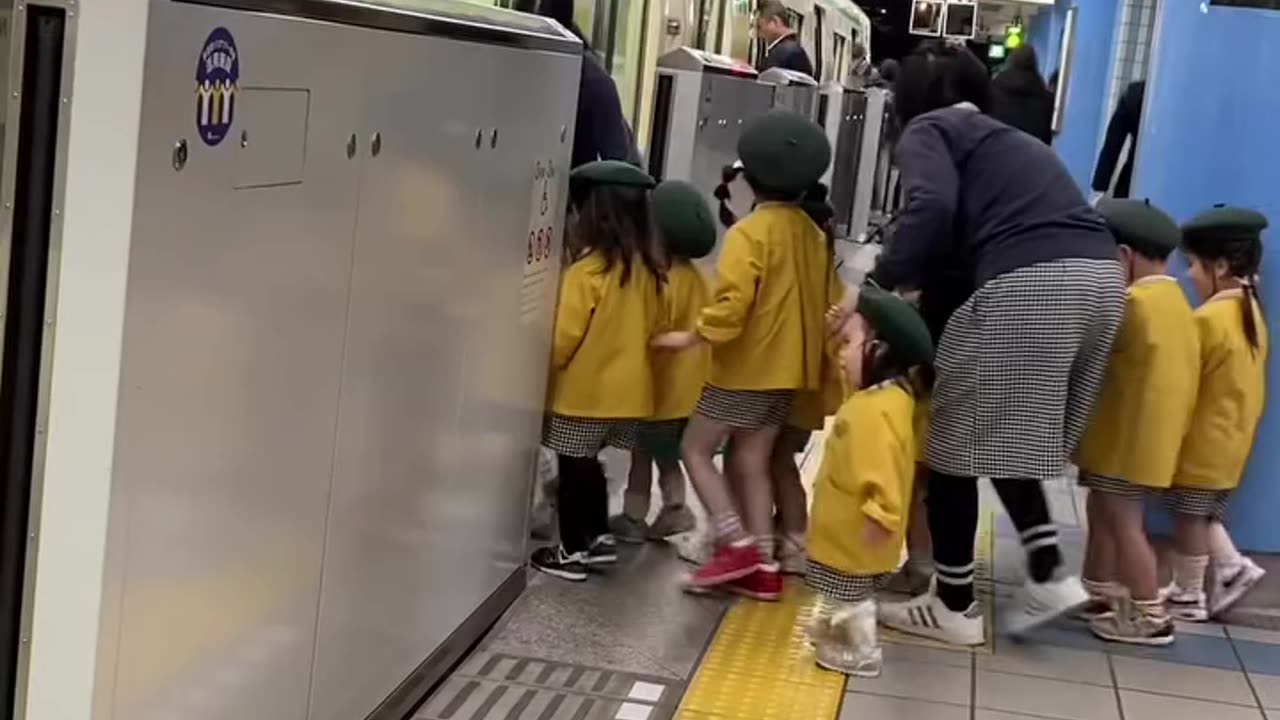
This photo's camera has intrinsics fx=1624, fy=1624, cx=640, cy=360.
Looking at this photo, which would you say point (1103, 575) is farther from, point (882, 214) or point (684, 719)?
point (882, 214)

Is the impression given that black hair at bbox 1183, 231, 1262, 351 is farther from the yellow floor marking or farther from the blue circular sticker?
the blue circular sticker

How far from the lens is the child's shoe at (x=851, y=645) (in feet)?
13.2

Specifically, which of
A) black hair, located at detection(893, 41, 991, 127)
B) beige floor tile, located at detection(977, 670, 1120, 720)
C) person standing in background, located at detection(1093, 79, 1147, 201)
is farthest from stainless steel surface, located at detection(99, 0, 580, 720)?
person standing in background, located at detection(1093, 79, 1147, 201)

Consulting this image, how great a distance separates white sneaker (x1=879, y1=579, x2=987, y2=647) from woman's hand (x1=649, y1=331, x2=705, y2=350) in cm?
90

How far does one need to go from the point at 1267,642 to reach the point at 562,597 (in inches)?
78.2

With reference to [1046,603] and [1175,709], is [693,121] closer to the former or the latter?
[1046,603]

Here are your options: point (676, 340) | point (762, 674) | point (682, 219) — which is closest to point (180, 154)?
point (762, 674)

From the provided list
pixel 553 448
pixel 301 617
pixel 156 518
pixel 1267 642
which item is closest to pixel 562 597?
pixel 553 448

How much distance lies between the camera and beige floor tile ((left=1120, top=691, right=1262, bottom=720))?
3.94 meters

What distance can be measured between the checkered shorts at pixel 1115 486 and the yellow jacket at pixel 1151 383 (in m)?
0.03

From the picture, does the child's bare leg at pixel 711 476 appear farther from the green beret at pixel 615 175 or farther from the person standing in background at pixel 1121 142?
the person standing in background at pixel 1121 142

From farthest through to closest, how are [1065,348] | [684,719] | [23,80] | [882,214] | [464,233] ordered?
[882,214]
[1065,348]
[684,719]
[464,233]
[23,80]

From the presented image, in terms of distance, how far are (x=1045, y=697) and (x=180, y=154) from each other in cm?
268

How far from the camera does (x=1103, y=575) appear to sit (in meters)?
4.61
